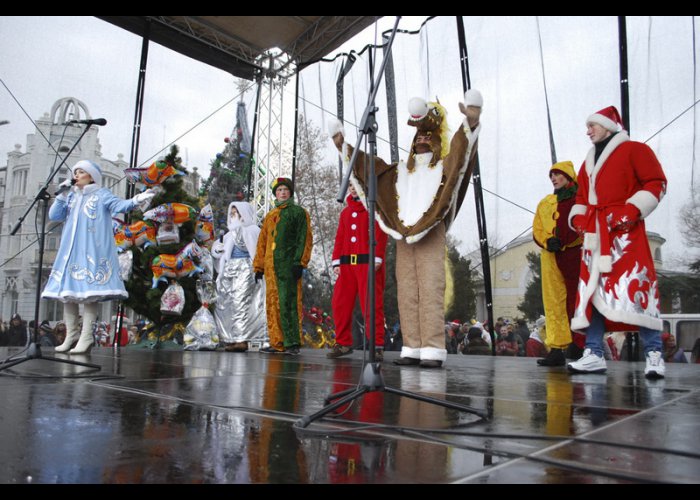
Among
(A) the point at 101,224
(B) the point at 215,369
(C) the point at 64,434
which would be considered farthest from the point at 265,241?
(C) the point at 64,434

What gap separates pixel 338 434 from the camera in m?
1.49

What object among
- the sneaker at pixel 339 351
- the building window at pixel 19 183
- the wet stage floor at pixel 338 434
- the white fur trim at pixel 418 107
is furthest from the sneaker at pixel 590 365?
the building window at pixel 19 183

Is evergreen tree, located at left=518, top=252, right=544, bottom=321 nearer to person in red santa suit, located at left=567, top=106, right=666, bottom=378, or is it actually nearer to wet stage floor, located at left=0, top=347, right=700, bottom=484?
person in red santa suit, located at left=567, top=106, right=666, bottom=378

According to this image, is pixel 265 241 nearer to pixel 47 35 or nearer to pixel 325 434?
pixel 325 434

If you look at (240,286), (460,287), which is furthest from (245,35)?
(460,287)

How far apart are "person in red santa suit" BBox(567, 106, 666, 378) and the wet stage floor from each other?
0.56m

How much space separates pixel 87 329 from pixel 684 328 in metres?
6.23

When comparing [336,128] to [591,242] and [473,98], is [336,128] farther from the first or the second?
[591,242]

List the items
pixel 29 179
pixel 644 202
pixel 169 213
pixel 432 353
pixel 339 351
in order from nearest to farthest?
pixel 644 202
pixel 432 353
pixel 339 351
pixel 169 213
pixel 29 179

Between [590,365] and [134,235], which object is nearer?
[590,365]

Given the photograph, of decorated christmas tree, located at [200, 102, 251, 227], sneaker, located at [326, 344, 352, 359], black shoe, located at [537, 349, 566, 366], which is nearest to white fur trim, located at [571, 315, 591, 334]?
black shoe, located at [537, 349, 566, 366]

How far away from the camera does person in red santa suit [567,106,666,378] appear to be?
3.18 metres

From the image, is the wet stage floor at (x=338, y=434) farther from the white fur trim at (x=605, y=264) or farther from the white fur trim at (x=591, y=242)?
the white fur trim at (x=591, y=242)

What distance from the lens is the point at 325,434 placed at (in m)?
1.48
